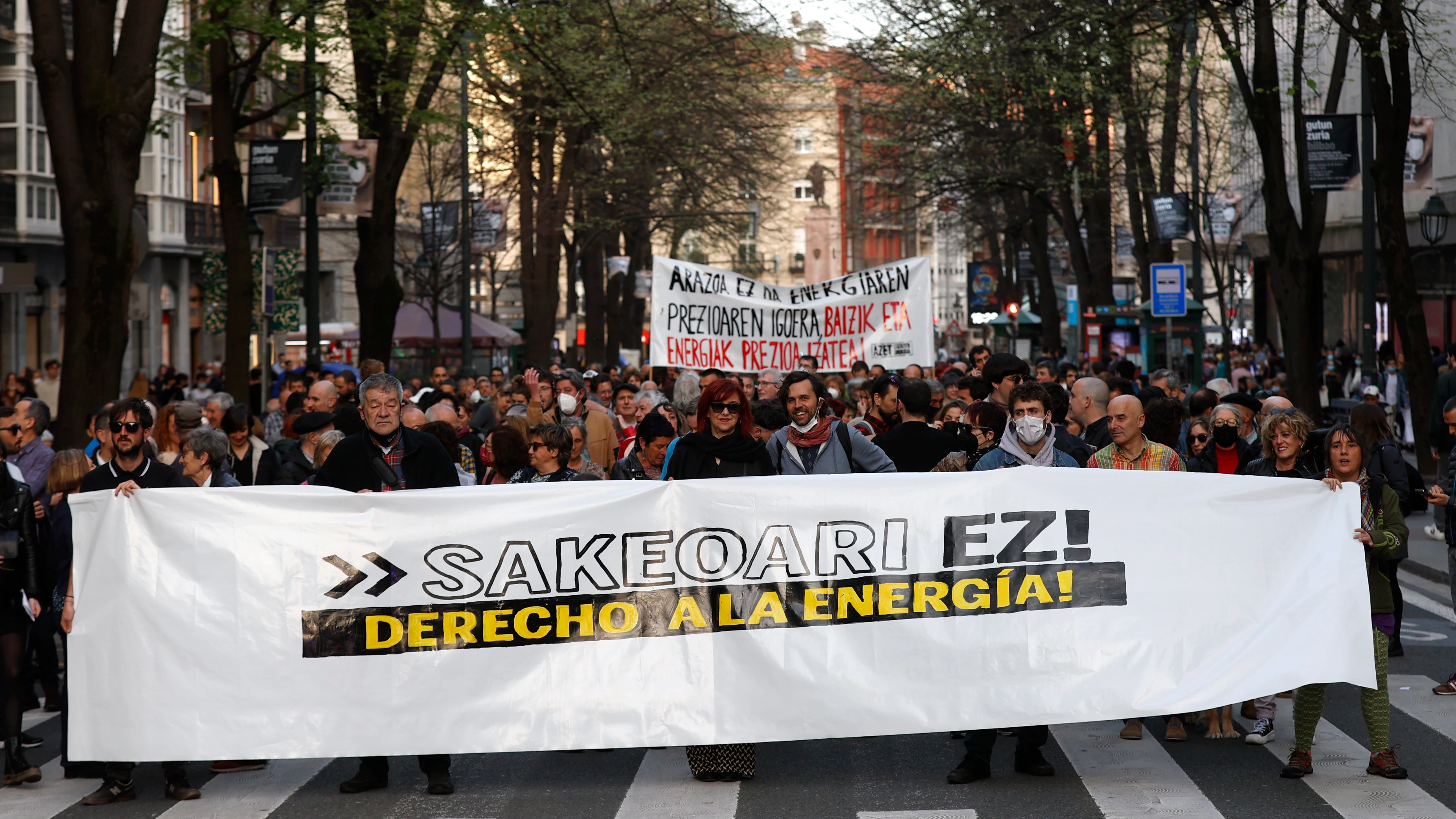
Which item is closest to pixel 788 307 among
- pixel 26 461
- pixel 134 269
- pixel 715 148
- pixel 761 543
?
pixel 134 269

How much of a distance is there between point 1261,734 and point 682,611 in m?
2.96

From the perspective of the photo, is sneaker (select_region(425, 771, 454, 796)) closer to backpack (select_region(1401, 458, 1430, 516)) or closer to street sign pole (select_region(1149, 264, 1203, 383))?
backpack (select_region(1401, 458, 1430, 516))

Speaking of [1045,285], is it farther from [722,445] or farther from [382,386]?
[382,386]

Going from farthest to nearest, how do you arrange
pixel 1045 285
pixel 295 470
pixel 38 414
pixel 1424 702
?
1. pixel 1045 285
2. pixel 295 470
3. pixel 38 414
4. pixel 1424 702

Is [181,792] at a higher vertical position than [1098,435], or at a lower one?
lower

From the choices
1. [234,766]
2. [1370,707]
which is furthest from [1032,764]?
[234,766]

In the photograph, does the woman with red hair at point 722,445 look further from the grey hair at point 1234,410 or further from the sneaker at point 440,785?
the grey hair at point 1234,410

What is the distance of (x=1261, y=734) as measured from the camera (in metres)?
8.41

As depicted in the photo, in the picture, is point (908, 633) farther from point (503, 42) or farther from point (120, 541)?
point (503, 42)

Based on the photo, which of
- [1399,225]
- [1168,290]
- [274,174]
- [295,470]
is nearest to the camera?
[295,470]

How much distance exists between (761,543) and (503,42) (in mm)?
19008

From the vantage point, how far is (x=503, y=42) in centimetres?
2534

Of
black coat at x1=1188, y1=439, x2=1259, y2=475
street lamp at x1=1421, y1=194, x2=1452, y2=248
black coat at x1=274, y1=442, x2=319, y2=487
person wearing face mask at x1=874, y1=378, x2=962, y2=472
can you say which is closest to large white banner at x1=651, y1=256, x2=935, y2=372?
black coat at x1=274, y1=442, x2=319, y2=487

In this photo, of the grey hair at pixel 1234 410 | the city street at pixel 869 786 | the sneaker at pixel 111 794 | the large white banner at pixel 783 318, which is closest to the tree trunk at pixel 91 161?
the large white banner at pixel 783 318
